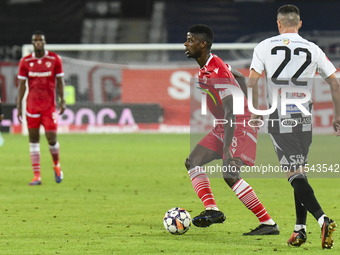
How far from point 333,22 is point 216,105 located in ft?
78.2

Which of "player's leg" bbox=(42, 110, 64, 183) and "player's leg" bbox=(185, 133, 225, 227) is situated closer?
"player's leg" bbox=(185, 133, 225, 227)

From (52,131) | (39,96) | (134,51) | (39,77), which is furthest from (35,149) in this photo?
(134,51)

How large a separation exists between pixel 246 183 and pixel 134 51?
2002cm

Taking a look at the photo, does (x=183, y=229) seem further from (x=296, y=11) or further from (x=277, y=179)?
(x=277, y=179)

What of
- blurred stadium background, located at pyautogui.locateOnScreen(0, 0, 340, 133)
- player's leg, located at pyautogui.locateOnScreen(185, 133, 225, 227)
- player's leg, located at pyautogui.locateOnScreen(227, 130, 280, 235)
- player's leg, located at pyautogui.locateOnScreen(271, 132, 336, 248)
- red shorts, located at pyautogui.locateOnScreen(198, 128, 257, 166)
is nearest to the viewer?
player's leg, located at pyautogui.locateOnScreen(271, 132, 336, 248)

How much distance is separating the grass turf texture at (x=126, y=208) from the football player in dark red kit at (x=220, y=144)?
0.18m

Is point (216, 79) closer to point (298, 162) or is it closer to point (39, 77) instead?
point (298, 162)

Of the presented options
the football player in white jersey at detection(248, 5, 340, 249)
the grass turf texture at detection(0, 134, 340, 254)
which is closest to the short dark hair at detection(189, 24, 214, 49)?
the football player in white jersey at detection(248, 5, 340, 249)

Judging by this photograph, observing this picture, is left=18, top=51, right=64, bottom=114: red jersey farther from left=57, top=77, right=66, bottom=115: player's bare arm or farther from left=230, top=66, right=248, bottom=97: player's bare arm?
left=230, top=66, right=248, bottom=97: player's bare arm

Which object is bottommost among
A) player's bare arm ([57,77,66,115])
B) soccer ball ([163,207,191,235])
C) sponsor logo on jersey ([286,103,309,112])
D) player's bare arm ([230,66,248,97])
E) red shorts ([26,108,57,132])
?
soccer ball ([163,207,191,235])

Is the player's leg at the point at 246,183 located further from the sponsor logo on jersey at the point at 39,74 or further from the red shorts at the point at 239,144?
the sponsor logo on jersey at the point at 39,74

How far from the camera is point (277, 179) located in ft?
31.8

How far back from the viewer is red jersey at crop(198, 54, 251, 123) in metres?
5.19

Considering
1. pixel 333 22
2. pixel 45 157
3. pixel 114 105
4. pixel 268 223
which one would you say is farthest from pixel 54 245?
pixel 333 22
